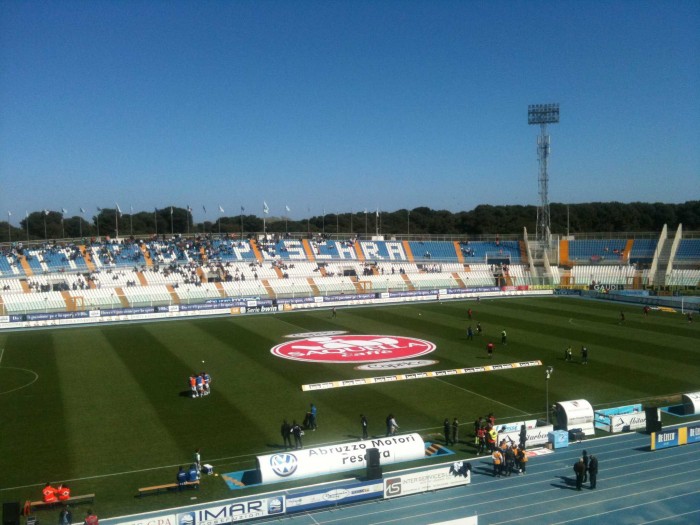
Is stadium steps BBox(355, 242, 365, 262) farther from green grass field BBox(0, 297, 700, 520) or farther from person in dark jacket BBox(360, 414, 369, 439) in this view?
person in dark jacket BBox(360, 414, 369, 439)

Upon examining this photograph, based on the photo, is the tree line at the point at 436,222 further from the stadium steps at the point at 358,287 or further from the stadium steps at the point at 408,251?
the stadium steps at the point at 358,287

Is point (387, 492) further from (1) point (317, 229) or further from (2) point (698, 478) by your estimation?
(1) point (317, 229)

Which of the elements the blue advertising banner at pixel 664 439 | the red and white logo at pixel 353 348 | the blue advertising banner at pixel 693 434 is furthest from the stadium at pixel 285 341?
the blue advertising banner at pixel 664 439

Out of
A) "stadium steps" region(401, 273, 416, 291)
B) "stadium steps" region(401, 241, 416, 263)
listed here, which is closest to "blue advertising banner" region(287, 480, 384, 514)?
"stadium steps" region(401, 273, 416, 291)

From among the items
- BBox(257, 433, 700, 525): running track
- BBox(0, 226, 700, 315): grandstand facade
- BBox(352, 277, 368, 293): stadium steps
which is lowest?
BBox(257, 433, 700, 525): running track

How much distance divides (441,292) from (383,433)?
152 ft

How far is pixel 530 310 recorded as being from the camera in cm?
5894

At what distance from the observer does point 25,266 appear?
67125 mm

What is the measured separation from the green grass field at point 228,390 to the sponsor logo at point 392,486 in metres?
4.25

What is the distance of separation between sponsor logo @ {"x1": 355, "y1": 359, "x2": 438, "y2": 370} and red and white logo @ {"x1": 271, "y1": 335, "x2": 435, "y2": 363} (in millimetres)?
1099

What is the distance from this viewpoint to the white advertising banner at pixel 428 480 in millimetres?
18859

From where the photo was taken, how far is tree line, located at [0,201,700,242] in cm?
11650

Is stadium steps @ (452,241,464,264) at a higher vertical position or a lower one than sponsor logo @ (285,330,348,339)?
higher

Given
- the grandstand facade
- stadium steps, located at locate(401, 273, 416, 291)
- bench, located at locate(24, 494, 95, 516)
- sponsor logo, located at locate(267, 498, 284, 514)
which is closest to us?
sponsor logo, located at locate(267, 498, 284, 514)
